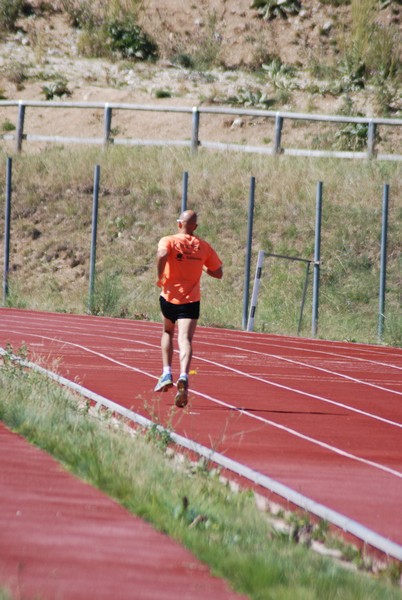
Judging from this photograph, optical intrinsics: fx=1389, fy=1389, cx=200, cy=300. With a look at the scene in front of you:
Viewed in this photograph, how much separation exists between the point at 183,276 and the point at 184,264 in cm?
12

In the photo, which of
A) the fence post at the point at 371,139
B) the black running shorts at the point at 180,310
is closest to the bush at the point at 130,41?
the fence post at the point at 371,139

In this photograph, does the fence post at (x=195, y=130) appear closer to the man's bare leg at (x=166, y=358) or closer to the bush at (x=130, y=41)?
the bush at (x=130, y=41)

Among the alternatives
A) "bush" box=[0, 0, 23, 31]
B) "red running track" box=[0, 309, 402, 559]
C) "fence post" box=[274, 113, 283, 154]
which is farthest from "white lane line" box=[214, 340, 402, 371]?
"bush" box=[0, 0, 23, 31]

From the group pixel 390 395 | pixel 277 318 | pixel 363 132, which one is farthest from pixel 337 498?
pixel 363 132

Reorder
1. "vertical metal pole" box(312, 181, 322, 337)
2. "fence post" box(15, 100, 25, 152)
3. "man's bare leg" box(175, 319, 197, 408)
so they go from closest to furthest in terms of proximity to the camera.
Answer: "man's bare leg" box(175, 319, 197, 408) < "vertical metal pole" box(312, 181, 322, 337) < "fence post" box(15, 100, 25, 152)

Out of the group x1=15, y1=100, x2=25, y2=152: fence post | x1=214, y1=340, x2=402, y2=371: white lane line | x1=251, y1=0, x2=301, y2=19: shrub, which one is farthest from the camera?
x1=251, y1=0, x2=301, y2=19: shrub

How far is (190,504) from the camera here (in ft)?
22.4

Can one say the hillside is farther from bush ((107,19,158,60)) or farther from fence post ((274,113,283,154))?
fence post ((274,113,283,154))

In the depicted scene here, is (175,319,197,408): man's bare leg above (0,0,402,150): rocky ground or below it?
below

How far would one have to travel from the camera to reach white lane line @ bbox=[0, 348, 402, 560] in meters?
6.38

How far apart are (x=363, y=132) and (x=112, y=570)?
30.1 metres

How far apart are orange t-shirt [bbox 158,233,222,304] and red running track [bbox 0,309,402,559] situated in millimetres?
905

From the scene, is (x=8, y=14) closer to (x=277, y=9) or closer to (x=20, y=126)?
(x=277, y=9)

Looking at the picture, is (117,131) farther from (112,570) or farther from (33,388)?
(112,570)
